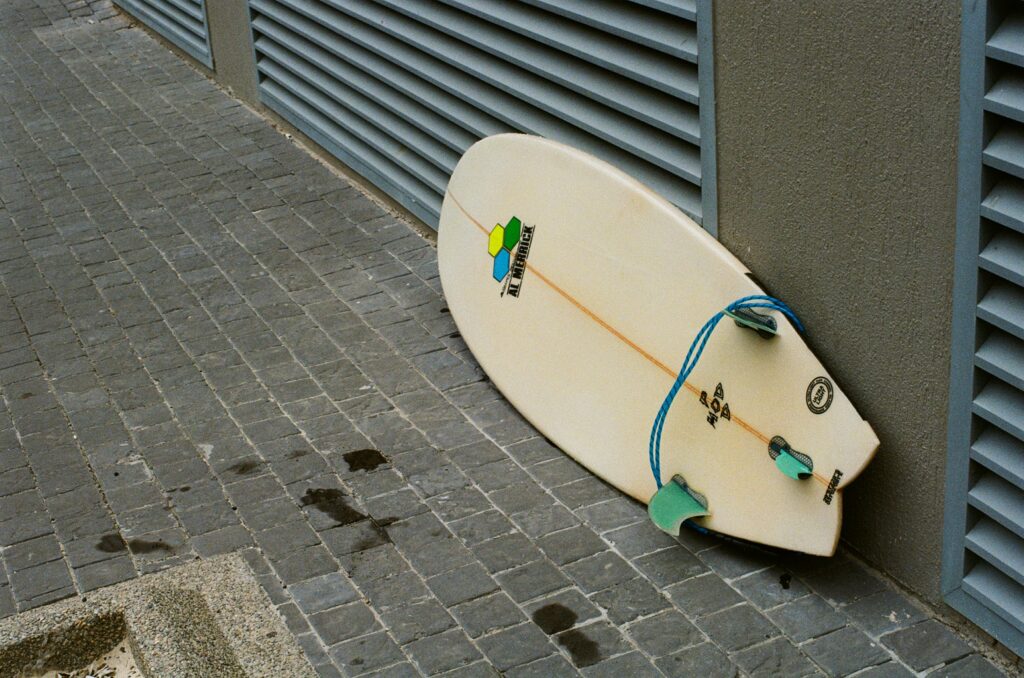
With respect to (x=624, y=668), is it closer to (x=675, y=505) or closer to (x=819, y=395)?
(x=675, y=505)

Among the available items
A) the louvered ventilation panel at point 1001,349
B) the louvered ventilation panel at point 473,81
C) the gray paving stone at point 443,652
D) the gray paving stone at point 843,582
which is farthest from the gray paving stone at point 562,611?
the louvered ventilation panel at point 473,81

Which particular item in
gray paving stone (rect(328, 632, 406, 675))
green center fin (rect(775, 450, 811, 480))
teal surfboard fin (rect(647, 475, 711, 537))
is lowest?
gray paving stone (rect(328, 632, 406, 675))

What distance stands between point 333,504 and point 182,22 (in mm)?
6443

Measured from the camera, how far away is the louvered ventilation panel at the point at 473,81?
4555 millimetres

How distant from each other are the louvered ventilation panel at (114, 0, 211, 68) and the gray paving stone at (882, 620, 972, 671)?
731 cm

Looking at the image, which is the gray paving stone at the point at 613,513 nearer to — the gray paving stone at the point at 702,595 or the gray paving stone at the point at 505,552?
the gray paving stone at the point at 505,552

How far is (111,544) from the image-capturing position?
14.5 ft

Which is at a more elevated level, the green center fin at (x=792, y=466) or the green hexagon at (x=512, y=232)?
the green hexagon at (x=512, y=232)

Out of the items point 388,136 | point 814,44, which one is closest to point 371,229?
point 388,136

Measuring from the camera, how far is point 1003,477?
11.4ft

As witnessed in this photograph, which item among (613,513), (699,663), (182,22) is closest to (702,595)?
(699,663)

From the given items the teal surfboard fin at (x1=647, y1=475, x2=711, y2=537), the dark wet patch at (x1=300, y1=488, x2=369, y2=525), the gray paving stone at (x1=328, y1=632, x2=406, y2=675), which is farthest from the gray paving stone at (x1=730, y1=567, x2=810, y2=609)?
the dark wet patch at (x1=300, y1=488, x2=369, y2=525)

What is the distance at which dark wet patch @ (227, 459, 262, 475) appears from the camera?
4.82 m

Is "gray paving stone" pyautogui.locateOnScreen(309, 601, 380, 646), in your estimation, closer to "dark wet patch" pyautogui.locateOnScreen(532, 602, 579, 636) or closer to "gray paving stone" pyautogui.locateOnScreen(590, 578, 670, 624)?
"dark wet patch" pyautogui.locateOnScreen(532, 602, 579, 636)
